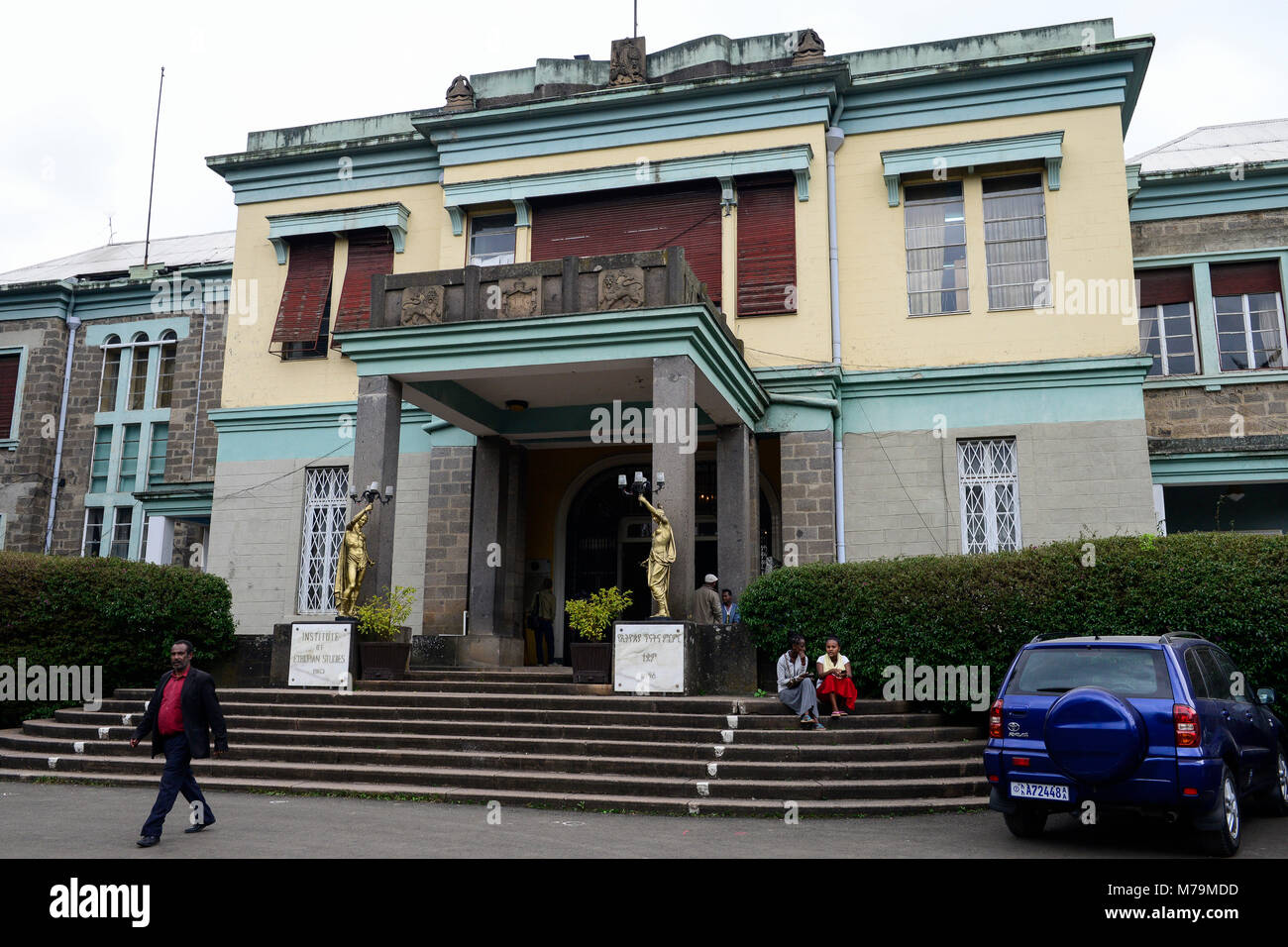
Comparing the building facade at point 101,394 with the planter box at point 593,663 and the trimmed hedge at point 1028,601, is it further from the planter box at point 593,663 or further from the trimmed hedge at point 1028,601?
the trimmed hedge at point 1028,601

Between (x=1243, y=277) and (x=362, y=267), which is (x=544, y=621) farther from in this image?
(x=1243, y=277)

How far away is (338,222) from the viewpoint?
19.6 m

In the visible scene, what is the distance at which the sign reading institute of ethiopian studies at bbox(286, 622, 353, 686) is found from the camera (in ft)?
43.5

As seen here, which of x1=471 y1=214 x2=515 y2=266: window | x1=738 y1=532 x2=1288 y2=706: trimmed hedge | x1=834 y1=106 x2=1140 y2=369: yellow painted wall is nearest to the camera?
x1=738 y1=532 x2=1288 y2=706: trimmed hedge

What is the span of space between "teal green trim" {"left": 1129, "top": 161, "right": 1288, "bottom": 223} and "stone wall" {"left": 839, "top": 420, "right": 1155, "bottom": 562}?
540 centimetres

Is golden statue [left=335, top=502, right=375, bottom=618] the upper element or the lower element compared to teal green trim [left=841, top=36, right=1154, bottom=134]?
lower

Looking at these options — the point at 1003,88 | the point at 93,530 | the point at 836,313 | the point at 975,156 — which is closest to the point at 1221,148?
the point at 1003,88

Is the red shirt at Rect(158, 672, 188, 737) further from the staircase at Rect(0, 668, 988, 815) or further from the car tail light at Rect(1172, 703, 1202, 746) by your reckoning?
the car tail light at Rect(1172, 703, 1202, 746)

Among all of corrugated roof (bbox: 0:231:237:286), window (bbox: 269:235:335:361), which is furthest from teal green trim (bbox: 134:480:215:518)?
corrugated roof (bbox: 0:231:237:286)

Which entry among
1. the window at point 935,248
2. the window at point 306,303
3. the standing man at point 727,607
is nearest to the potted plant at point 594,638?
the standing man at point 727,607

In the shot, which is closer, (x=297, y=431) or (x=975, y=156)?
(x=975, y=156)

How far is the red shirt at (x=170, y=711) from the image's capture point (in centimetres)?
820

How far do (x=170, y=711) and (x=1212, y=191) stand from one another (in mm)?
18619

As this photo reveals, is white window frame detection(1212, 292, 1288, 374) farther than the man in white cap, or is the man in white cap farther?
white window frame detection(1212, 292, 1288, 374)
